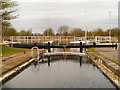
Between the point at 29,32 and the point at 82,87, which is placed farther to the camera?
the point at 29,32

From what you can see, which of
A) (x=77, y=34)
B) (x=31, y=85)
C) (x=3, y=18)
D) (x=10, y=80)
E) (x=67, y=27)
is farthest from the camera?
(x=67, y=27)

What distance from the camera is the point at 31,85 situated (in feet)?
23.1

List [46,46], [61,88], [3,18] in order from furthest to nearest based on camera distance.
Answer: [46,46], [3,18], [61,88]

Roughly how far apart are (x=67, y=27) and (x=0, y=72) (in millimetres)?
49737

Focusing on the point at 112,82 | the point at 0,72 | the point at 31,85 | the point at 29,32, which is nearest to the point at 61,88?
the point at 31,85

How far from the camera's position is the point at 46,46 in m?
21.1

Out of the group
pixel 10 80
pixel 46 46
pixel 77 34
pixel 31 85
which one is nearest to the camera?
pixel 31 85

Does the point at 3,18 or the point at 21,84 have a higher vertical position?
the point at 3,18

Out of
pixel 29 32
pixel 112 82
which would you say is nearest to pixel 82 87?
pixel 112 82

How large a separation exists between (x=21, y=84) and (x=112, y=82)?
480 centimetres

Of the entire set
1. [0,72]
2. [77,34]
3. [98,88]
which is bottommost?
[98,88]

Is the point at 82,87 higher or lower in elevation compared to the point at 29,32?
lower

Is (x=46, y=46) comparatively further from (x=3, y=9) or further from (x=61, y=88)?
(x=61, y=88)

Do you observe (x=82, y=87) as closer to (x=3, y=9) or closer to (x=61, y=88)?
(x=61, y=88)
